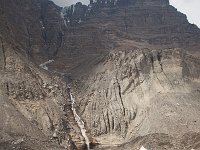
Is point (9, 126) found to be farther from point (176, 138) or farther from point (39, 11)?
point (39, 11)

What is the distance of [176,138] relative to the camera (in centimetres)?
4819

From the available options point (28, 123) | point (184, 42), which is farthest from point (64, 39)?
point (28, 123)

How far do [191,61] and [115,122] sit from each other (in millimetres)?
16913

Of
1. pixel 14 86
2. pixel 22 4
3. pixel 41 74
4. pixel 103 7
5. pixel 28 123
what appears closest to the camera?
pixel 28 123

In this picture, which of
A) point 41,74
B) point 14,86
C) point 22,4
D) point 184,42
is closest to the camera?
point 14,86

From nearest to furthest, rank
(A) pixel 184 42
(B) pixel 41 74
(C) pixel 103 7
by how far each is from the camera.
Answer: (B) pixel 41 74 → (A) pixel 184 42 → (C) pixel 103 7

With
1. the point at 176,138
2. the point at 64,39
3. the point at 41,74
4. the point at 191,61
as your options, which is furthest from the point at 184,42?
the point at 176,138

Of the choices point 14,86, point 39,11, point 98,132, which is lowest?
point 98,132

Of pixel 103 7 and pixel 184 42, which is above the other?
pixel 103 7

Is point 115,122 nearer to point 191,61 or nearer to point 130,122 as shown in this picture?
Answer: point 130,122

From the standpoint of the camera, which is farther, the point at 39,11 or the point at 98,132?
the point at 39,11

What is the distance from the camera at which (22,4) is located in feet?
339

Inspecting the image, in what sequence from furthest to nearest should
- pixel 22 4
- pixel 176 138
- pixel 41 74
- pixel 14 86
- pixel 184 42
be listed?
pixel 184 42 → pixel 22 4 → pixel 41 74 → pixel 14 86 → pixel 176 138

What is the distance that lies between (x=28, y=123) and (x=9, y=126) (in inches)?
123
